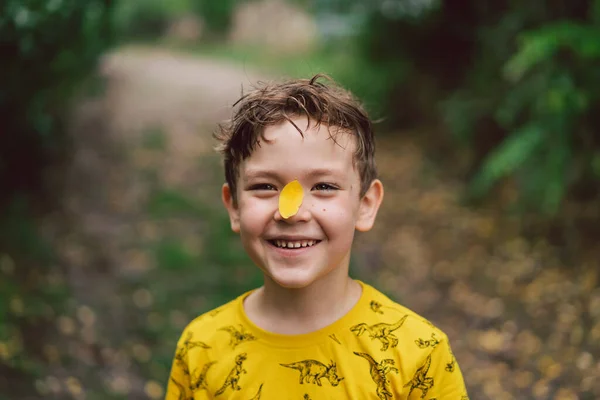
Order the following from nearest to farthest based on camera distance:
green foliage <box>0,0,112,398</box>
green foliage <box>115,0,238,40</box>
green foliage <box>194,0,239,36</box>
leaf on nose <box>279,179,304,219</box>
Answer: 1. leaf on nose <box>279,179,304,219</box>
2. green foliage <box>0,0,112,398</box>
3. green foliage <box>115,0,238,40</box>
4. green foliage <box>194,0,239,36</box>

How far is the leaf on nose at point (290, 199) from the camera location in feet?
6.34

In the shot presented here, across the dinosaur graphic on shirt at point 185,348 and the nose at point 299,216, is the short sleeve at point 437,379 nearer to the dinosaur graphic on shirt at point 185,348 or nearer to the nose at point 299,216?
the nose at point 299,216

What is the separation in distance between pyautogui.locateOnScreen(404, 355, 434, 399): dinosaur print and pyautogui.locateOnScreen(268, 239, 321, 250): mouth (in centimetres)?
51

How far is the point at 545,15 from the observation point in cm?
536

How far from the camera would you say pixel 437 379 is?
6.66ft

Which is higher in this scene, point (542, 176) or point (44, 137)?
point (44, 137)

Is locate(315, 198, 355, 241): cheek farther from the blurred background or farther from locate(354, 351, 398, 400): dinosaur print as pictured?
the blurred background

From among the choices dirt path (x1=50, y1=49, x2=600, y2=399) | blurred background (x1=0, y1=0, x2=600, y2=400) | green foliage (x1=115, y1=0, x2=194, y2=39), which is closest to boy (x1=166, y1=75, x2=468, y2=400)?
dirt path (x1=50, y1=49, x2=600, y2=399)

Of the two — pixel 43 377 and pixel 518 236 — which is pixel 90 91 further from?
pixel 518 236

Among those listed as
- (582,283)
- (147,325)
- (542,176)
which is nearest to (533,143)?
(542,176)

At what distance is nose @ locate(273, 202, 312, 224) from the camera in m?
1.94

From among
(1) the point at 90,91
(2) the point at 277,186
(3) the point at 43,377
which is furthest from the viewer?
(1) the point at 90,91

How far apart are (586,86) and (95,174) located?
5.05 metres

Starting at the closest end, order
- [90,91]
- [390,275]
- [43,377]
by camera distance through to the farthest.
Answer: [43,377], [390,275], [90,91]
